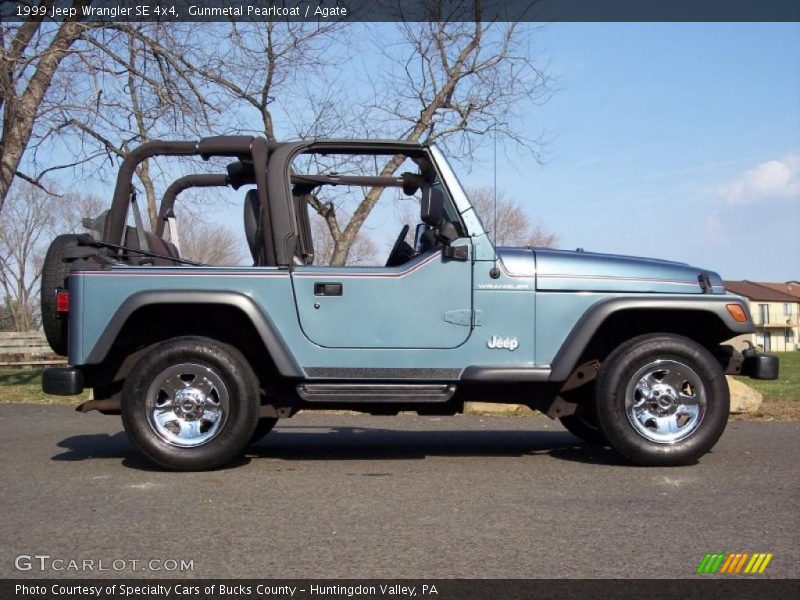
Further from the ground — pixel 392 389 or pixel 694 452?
pixel 392 389

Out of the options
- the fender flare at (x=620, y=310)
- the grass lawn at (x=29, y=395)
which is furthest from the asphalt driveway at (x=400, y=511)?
the grass lawn at (x=29, y=395)

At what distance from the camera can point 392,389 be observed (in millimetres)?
5816

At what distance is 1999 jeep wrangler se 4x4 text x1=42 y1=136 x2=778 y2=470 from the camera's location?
18.8ft

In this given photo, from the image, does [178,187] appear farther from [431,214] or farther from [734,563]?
[734,563]

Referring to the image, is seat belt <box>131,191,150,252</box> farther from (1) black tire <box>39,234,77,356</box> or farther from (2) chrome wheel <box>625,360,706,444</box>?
(2) chrome wheel <box>625,360,706,444</box>

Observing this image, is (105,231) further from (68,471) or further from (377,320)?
(377,320)

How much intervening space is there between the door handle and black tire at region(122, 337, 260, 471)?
2.24 feet

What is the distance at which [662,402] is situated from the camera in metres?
5.85

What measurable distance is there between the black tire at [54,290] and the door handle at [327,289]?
170 cm

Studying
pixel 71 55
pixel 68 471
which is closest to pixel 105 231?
pixel 68 471

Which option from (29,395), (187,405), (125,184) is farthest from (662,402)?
(29,395)

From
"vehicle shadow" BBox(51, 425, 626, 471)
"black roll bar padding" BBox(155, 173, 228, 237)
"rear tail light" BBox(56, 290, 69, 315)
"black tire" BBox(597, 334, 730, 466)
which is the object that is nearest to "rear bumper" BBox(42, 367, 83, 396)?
"rear tail light" BBox(56, 290, 69, 315)

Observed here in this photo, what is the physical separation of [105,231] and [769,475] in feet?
15.8

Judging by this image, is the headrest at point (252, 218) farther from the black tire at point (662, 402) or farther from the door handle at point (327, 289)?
the black tire at point (662, 402)
